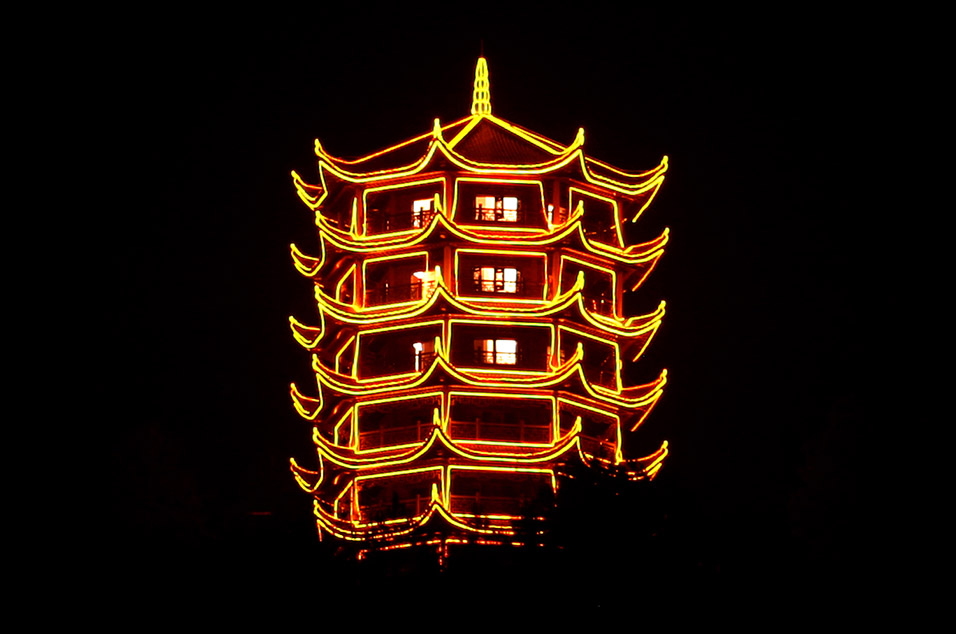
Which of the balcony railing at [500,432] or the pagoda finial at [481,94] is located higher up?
the pagoda finial at [481,94]

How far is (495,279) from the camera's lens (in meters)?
51.0

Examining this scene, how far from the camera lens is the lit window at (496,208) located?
168 ft

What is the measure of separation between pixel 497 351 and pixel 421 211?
4086 mm

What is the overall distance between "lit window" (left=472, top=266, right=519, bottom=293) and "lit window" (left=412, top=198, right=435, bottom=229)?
1.75m

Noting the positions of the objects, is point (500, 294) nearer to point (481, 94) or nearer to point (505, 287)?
point (505, 287)

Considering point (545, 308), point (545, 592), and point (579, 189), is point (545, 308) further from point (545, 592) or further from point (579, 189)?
point (545, 592)

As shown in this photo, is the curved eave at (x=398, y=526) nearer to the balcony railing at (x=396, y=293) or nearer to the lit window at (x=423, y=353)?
the lit window at (x=423, y=353)

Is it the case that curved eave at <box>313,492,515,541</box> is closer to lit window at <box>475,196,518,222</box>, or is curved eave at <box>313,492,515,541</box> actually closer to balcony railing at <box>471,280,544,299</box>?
balcony railing at <box>471,280,544,299</box>

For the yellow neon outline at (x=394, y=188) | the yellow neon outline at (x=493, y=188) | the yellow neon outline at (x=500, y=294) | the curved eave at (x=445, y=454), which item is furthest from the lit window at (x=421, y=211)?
the curved eave at (x=445, y=454)

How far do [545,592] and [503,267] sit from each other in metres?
15.6

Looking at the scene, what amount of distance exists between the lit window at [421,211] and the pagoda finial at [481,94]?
2.71 m

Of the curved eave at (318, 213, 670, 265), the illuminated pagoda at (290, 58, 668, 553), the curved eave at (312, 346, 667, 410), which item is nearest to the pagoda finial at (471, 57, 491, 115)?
the illuminated pagoda at (290, 58, 668, 553)

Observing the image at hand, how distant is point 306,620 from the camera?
36.7m

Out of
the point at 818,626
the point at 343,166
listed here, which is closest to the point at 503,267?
the point at 343,166
